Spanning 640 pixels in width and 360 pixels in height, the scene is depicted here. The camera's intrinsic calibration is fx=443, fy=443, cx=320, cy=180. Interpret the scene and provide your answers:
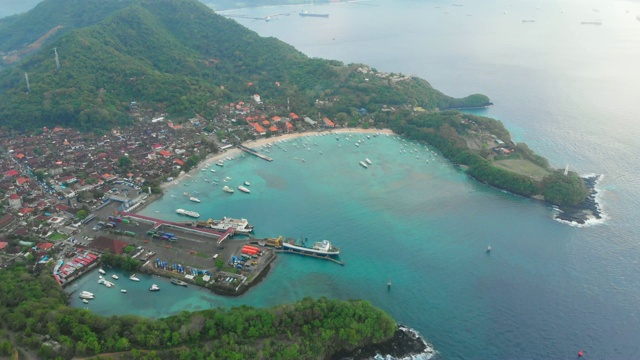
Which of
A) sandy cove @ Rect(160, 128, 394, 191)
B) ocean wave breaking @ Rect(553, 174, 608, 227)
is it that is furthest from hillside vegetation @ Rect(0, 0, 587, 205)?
sandy cove @ Rect(160, 128, 394, 191)

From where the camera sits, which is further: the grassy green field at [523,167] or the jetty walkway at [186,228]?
the grassy green field at [523,167]

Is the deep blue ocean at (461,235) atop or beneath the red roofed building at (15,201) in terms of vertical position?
beneath

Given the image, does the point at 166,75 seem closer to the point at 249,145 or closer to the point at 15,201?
A: the point at 249,145

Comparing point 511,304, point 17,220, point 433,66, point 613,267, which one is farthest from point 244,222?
point 433,66

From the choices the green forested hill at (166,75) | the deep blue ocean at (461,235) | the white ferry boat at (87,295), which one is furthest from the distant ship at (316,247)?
the green forested hill at (166,75)

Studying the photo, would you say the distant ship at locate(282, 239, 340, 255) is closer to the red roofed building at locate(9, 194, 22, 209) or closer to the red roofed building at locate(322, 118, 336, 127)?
the red roofed building at locate(9, 194, 22, 209)

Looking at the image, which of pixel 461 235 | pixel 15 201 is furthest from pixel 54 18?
pixel 461 235

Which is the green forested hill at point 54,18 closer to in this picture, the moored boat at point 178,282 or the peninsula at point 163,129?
the peninsula at point 163,129

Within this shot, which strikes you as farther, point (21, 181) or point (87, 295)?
point (21, 181)
